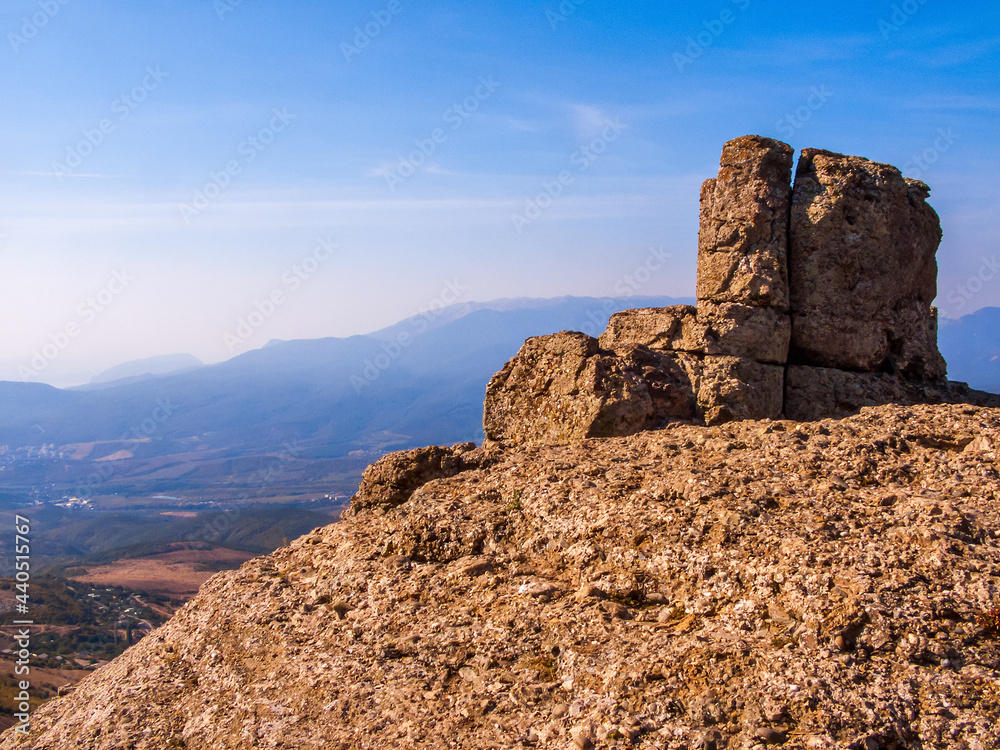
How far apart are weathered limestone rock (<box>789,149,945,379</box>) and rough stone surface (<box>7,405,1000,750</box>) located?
4072mm

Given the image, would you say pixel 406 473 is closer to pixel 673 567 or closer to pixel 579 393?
pixel 579 393

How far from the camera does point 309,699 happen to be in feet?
26.9

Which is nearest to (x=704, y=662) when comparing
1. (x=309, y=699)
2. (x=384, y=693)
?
(x=384, y=693)

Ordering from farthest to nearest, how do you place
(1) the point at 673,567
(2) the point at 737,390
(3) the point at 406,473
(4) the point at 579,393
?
(2) the point at 737,390, (4) the point at 579,393, (3) the point at 406,473, (1) the point at 673,567

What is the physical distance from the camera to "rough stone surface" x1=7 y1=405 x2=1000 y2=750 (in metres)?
6.54

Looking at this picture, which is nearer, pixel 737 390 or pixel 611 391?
pixel 611 391

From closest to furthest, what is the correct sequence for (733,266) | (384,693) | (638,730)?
(638,730) < (384,693) < (733,266)

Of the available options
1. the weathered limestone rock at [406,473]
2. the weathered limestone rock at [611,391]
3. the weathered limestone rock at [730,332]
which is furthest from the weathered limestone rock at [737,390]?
the weathered limestone rock at [406,473]

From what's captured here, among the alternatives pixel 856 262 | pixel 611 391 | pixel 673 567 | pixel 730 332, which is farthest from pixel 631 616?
Result: pixel 856 262

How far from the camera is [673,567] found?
835 centimetres

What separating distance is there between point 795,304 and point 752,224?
1.83 m

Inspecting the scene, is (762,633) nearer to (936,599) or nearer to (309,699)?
(936,599)

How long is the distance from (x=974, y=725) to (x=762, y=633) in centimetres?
184

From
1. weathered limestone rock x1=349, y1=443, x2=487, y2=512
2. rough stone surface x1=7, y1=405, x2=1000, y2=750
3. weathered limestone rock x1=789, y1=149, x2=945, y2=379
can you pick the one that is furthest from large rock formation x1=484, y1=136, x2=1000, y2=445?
rough stone surface x1=7, y1=405, x2=1000, y2=750
